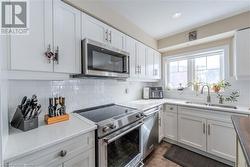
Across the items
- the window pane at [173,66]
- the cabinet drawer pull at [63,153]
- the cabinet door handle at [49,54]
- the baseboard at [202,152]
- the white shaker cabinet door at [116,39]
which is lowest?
the baseboard at [202,152]

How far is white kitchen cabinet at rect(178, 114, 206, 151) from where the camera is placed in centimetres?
215

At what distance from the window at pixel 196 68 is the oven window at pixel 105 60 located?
1886 mm

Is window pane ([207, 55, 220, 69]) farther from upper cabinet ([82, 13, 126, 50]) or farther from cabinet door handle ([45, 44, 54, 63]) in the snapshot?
cabinet door handle ([45, 44, 54, 63])

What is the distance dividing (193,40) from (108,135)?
247 centimetres

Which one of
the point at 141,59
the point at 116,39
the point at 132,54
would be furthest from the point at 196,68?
the point at 116,39

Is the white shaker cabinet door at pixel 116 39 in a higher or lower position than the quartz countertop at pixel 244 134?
higher

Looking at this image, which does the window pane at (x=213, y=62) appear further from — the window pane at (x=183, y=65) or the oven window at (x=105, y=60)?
the oven window at (x=105, y=60)

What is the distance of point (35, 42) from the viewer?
3.56ft

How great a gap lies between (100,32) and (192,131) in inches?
90.8

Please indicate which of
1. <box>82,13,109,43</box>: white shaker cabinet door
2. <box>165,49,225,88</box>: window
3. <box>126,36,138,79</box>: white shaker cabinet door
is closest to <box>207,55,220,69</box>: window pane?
<box>165,49,225,88</box>: window

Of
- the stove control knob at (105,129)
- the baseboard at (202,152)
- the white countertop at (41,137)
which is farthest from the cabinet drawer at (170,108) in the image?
the white countertop at (41,137)

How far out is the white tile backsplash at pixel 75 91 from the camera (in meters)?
1.24

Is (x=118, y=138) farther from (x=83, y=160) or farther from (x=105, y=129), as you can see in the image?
(x=83, y=160)

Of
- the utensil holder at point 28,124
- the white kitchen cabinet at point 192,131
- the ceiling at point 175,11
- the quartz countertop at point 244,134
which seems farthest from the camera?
the white kitchen cabinet at point 192,131
